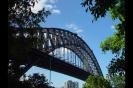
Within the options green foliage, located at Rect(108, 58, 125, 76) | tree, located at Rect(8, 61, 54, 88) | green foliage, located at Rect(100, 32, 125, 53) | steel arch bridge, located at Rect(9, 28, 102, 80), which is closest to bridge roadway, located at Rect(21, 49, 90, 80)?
steel arch bridge, located at Rect(9, 28, 102, 80)

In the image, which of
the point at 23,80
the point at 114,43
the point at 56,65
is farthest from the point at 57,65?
the point at 23,80

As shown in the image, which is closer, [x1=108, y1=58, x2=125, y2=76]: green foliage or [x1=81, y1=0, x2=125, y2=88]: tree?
[x1=81, y1=0, x2=125, y2=88]: tree

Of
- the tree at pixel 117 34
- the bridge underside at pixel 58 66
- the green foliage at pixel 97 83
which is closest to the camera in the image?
the tree at pixel 117 34

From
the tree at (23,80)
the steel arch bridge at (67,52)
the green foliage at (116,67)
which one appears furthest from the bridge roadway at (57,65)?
the green foliage at (116,67)

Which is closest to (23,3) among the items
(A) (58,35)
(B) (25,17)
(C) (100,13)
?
(B) (25,17)

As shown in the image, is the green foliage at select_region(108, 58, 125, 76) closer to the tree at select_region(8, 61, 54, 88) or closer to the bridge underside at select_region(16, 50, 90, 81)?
the tree at select_region(8, 61, 54, 88)

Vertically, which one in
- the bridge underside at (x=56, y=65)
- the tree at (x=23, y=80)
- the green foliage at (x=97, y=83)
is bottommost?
the tree at (x=23, y=80)

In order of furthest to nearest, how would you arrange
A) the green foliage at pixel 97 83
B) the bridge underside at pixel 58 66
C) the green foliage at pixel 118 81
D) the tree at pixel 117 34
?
the bridge underside at pixel 58 66
the green foliage at pixel 97 83
the green foliage at pixel 118 81
the tree at pixel 117 34

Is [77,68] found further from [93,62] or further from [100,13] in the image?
[100,13]

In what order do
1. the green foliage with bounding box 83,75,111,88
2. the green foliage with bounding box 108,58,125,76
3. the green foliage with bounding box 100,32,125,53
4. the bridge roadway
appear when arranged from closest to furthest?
the green foliage with bounding box 108,58,125,76 → the green foliage with bounding box 100,32,125,53 → the bridge roadway → the green foliage with bounding box 83,75,111,88

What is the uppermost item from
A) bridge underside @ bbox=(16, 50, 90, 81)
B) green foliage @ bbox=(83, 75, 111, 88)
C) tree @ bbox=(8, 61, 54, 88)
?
bridge underside @ bbox=(16, 50, 90, 81)

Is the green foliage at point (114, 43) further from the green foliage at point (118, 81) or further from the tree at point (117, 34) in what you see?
the green foliage at point (118, 81)

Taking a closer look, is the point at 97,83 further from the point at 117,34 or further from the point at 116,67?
the point at 116,67

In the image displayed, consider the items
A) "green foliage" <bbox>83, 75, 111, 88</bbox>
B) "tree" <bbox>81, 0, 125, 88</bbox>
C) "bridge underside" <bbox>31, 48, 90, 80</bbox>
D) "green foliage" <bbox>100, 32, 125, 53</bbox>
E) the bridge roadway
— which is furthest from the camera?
"bridge underside" <bbox>31, 48, 90, 80</bbox>
